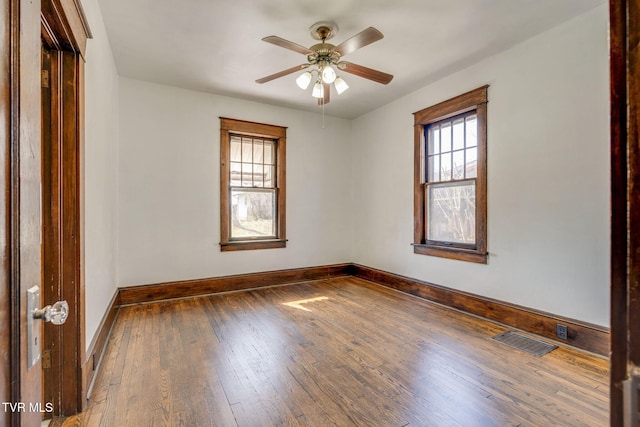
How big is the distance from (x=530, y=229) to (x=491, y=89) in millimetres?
1565

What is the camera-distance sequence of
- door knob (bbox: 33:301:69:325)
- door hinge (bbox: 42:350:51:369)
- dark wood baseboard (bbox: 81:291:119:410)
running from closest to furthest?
1. door knob (bbox: 33:301:69:325)
2. door hinge (bbox: 42:350:51:369)
3. dark wood baseboard (bbox: 81:291:119:410)

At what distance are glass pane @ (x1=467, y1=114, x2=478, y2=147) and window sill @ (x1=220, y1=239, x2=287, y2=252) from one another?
300cm

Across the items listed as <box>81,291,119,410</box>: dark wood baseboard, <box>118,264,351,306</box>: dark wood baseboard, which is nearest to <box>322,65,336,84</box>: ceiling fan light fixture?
<box>81,291,119,410</box>: dark wood baseboard

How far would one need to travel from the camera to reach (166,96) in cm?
414

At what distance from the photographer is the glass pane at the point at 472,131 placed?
3.65 meters

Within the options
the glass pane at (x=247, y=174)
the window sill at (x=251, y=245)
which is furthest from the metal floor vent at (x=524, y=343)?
the glass pane at (x=247, y=174)

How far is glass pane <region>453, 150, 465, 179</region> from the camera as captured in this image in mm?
3805

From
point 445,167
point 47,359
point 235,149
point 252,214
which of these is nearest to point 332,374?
point 47,359

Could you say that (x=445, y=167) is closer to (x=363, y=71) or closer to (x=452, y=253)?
(x=452, y=253)

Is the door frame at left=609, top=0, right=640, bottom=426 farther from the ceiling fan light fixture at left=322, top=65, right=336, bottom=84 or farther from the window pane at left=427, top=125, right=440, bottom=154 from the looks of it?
the window pane at left=427, top=125, right=440, bottom=154

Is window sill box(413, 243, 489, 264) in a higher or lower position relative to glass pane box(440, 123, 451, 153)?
lower

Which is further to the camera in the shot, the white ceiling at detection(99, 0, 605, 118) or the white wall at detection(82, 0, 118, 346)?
the white ceiling at detection(99, 0, 605, 118)

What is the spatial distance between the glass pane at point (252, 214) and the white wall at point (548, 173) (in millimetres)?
2592

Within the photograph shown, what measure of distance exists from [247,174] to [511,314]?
385 cm
